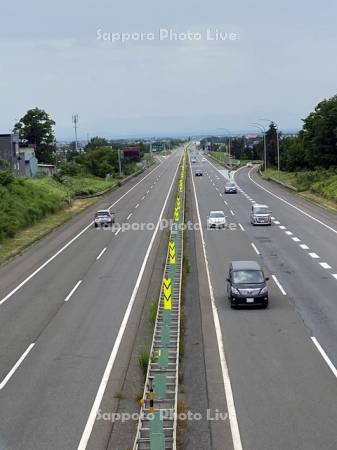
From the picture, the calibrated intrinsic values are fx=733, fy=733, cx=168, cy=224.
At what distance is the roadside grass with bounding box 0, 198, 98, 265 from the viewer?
136 feet

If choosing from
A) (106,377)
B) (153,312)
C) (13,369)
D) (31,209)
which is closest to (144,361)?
(106,377)

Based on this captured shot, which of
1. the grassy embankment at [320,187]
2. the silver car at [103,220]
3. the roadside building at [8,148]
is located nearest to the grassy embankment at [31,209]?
the silver car at [103,220]

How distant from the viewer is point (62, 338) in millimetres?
22188

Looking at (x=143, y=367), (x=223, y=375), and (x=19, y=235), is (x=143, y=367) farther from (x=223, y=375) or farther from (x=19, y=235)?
(x=19, y=235)

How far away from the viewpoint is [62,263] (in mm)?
36781

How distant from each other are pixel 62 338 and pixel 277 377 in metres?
7.43

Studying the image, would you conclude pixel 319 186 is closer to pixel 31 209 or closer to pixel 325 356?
pixel 31 209

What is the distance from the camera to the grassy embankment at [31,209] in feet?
151

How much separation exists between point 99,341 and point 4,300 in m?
8.13

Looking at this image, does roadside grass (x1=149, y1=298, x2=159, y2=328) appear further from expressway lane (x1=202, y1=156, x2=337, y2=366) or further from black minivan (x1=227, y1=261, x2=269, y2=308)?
expressway lane (x1=202, y1=156, x2=337, y2=366)

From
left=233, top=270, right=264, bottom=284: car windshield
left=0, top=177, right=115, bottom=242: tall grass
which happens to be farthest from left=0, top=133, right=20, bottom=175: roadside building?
left=233, top=270, right=264, bottom=284: car windshield

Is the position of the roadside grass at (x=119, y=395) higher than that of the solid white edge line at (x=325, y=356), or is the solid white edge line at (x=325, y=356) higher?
the roadside grass at (x=119, y=395)

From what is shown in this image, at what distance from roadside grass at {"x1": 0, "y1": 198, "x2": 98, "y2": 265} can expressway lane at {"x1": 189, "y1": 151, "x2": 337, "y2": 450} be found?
15392mm

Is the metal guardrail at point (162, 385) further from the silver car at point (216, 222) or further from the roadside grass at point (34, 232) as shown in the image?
the silver car at point (216, 222)
